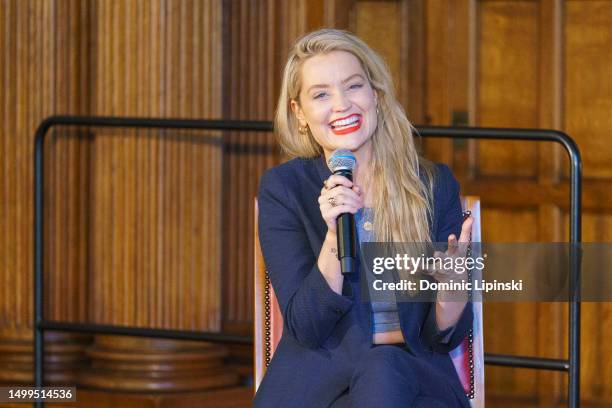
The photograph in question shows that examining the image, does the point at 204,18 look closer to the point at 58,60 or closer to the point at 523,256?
the point at 58,60

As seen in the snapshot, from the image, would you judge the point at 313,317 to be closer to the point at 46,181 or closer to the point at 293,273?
the point at 293,273

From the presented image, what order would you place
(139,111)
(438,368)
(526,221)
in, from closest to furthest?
(438,368), (139,111), (526,221)

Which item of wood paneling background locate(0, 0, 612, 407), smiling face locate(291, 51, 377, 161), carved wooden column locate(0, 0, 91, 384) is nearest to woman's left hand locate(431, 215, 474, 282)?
smiling face locate(291, 51, 377, 161)

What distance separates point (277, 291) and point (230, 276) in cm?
176

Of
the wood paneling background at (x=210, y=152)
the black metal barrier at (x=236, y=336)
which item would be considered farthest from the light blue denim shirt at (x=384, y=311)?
the wood paneling background at (x=210, y=152)

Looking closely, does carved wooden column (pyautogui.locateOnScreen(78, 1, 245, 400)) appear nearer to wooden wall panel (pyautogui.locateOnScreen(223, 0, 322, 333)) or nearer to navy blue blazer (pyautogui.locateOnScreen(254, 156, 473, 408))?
wooden wall panel (pyautogui.locateOnScreen(223, 0, 322, 333))

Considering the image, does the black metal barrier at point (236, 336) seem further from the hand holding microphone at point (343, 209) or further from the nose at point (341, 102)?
the hand holding microphone at point (343, 209)

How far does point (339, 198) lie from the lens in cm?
200

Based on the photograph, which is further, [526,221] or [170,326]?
[526,221]

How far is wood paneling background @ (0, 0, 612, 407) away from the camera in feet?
12.3

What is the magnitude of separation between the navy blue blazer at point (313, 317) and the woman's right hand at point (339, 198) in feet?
0.72

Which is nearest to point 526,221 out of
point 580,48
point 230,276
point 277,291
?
point 580,48

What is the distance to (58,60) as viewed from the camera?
154 inches

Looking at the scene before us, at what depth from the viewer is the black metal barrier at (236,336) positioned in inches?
116
